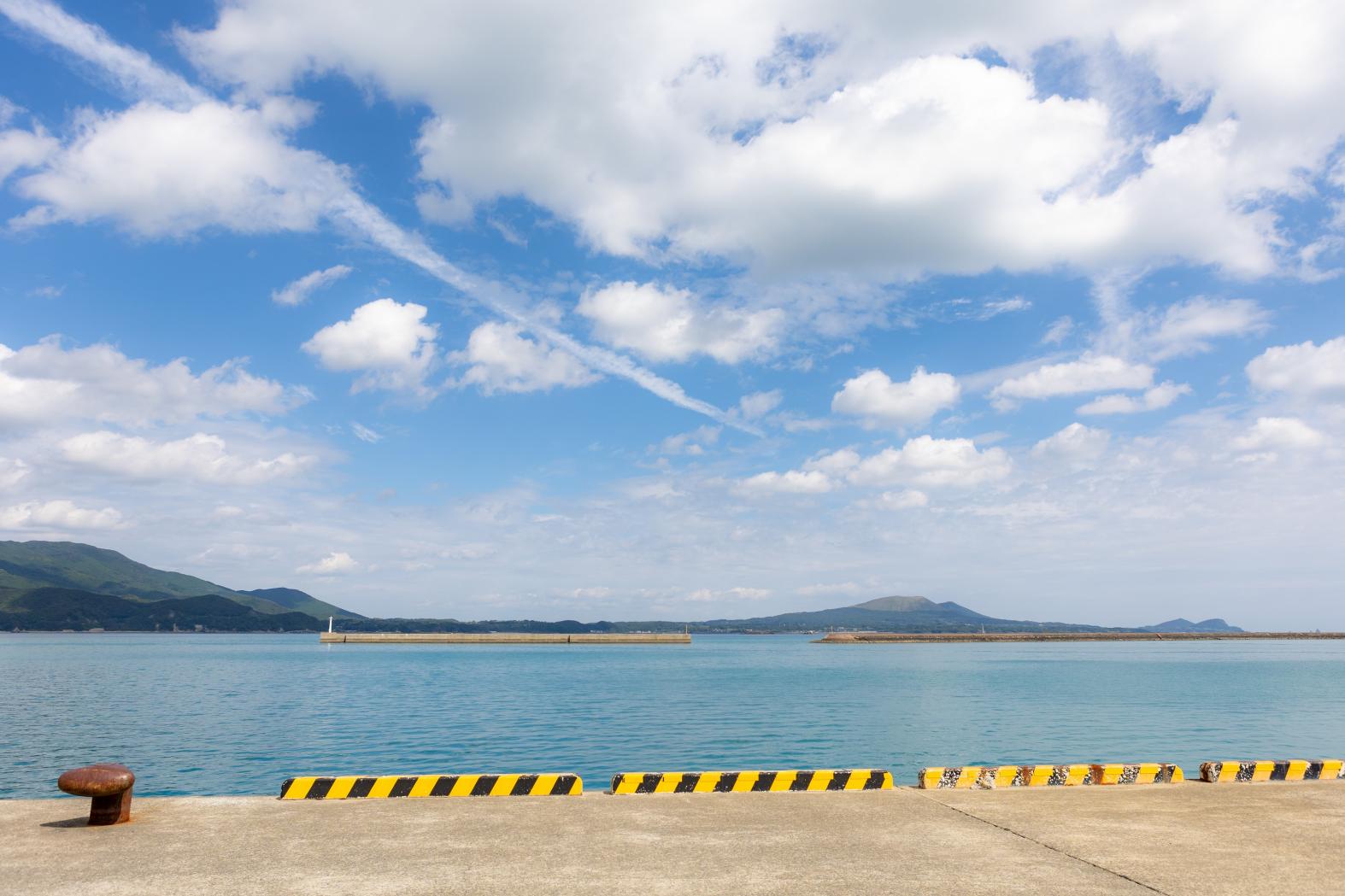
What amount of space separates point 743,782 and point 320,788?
293 inches

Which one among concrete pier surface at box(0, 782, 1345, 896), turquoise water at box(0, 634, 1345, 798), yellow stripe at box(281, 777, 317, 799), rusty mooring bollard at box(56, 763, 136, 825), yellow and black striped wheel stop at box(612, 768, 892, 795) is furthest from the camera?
turquoise water at box(0, 634, 1345, 798)

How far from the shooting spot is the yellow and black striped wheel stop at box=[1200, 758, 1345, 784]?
1623 centimetres

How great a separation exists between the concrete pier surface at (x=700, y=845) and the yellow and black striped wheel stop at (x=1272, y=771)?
1382 mm

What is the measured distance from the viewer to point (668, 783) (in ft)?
50.4

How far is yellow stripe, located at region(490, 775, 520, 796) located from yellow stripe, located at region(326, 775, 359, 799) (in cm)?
235

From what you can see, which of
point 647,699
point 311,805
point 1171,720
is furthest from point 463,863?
point 647,699

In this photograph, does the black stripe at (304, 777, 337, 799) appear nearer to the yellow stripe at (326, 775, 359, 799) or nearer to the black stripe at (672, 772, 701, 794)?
the yellow stripe at (326, 775, 359, 799)

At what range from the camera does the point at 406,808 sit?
13.4m

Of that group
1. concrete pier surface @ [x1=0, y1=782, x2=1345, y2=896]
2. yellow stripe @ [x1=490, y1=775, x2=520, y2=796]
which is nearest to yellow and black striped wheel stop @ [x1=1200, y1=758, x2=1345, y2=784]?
concrete pier surface @ [x1=0, y1=782, x2=1345, y2=896]

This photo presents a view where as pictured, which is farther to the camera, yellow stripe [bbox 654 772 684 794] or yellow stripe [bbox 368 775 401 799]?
yellow stripe [bbox 654 772 684 794]

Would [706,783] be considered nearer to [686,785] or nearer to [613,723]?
[686,785]

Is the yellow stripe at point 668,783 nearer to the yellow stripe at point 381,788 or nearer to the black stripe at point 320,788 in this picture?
the yellow stripe at point 381,788

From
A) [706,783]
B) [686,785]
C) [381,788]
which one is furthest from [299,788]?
[706,783]

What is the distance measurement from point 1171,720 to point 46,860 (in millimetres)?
60281
